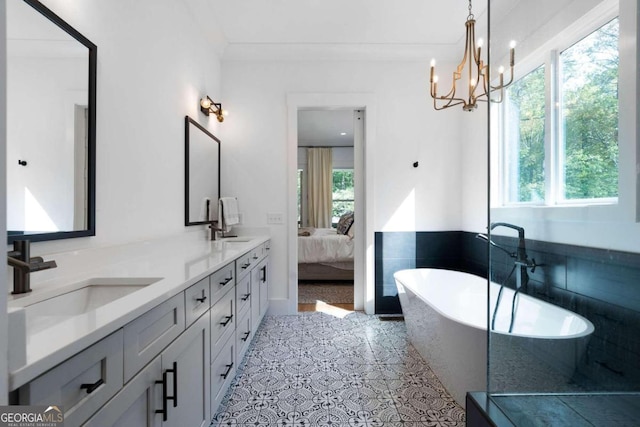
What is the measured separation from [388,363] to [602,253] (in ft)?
4.90

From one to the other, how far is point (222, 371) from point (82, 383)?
3.46 ft

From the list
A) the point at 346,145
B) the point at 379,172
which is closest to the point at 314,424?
the point at 379,172

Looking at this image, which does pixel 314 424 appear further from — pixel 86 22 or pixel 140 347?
pixel 86 22

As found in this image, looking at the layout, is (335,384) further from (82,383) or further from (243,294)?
(82,383)

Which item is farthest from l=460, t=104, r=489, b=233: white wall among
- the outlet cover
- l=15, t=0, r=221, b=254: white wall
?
l=15, t=0, r=221, b=254: white wall

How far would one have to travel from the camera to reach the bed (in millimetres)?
4289

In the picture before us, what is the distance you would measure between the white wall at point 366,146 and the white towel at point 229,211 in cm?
18

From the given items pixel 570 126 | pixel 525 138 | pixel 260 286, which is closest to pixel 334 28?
pixel 525 138

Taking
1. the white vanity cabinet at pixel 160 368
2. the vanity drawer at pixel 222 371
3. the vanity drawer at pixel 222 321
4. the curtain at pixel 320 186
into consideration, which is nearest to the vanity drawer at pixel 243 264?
the white vanity cabinet at pixel 160 368

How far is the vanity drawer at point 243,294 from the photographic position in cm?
189

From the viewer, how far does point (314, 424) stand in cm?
155

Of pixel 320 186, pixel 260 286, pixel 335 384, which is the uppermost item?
pixel 320 186

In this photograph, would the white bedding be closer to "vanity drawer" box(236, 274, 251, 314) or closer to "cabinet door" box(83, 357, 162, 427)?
"vanity drawer" box(236, 274, 251, 314)

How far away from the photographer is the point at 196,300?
1.21 meters
